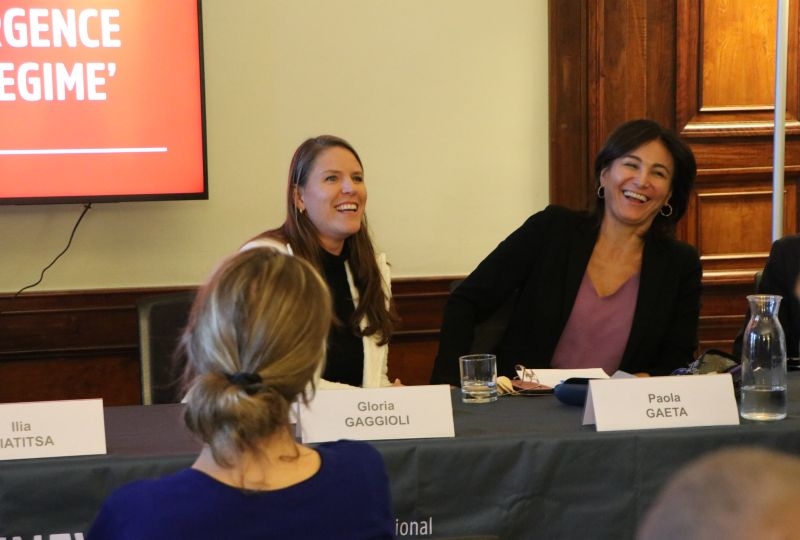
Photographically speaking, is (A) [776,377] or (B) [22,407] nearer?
(B) [22,407]

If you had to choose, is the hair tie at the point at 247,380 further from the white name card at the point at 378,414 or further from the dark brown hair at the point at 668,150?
the dark brown hair at the point at 668,150

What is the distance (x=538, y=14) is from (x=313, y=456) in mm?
3078

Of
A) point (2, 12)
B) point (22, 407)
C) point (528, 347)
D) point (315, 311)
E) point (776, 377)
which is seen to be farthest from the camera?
point (2, 12)

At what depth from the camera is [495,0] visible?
4.13 m

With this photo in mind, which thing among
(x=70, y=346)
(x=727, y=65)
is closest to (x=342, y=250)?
(x=70, y=346)

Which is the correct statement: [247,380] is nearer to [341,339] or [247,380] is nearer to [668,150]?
[341,339]

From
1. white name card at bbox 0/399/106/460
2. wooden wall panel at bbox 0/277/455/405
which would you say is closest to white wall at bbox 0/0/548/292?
wooden wall panel at bbox 0/277/455/405

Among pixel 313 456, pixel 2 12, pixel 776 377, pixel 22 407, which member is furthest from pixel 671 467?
pixel 2 12

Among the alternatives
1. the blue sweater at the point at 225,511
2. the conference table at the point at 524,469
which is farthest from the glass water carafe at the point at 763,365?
the blue sweater at the point at 225,511

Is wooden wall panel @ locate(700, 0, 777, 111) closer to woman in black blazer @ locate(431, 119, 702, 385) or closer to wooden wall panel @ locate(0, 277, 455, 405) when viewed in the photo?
woman in black blazer @ locate(431, 119, 702, 385)

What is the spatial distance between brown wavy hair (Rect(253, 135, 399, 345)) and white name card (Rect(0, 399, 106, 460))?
3.14 feet

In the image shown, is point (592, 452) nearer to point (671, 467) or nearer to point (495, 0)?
point (671, 467)

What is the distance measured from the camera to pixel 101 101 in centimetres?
371

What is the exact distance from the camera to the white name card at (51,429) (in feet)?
6.26
